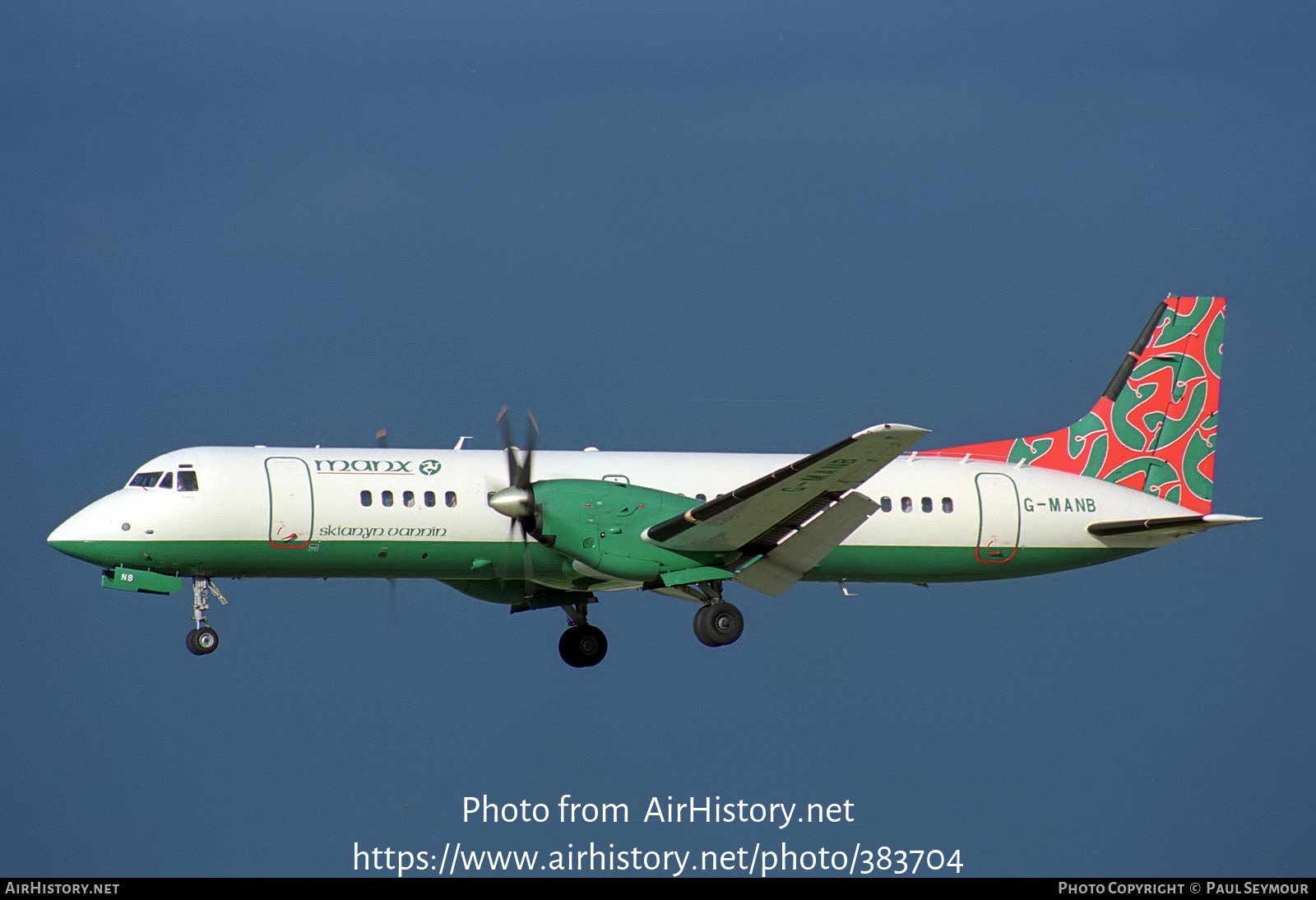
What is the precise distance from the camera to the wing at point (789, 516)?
882 inches

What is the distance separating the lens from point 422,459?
24.7 metres

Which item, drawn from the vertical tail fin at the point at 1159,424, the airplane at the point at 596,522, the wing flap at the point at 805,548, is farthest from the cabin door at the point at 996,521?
the wing flap at the point at 805,548

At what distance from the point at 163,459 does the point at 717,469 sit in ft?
27.1

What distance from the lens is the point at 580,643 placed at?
27438 mm

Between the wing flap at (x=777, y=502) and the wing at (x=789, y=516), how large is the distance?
0.04ft

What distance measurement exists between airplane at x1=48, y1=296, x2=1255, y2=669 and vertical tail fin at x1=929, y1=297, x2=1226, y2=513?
0.80 meters

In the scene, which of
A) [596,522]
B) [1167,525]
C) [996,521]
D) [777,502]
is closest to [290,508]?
[596,522]

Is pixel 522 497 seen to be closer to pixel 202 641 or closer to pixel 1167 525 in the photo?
pixel 202 641

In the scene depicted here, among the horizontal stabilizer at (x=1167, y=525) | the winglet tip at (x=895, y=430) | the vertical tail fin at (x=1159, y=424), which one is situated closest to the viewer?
the winglet tip at (x=895, y=430)

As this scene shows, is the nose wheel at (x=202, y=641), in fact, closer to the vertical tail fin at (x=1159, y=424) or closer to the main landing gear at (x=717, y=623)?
the main landing gear at (x=717, y=623)

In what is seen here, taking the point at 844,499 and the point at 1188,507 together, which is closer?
the point at 844,499
